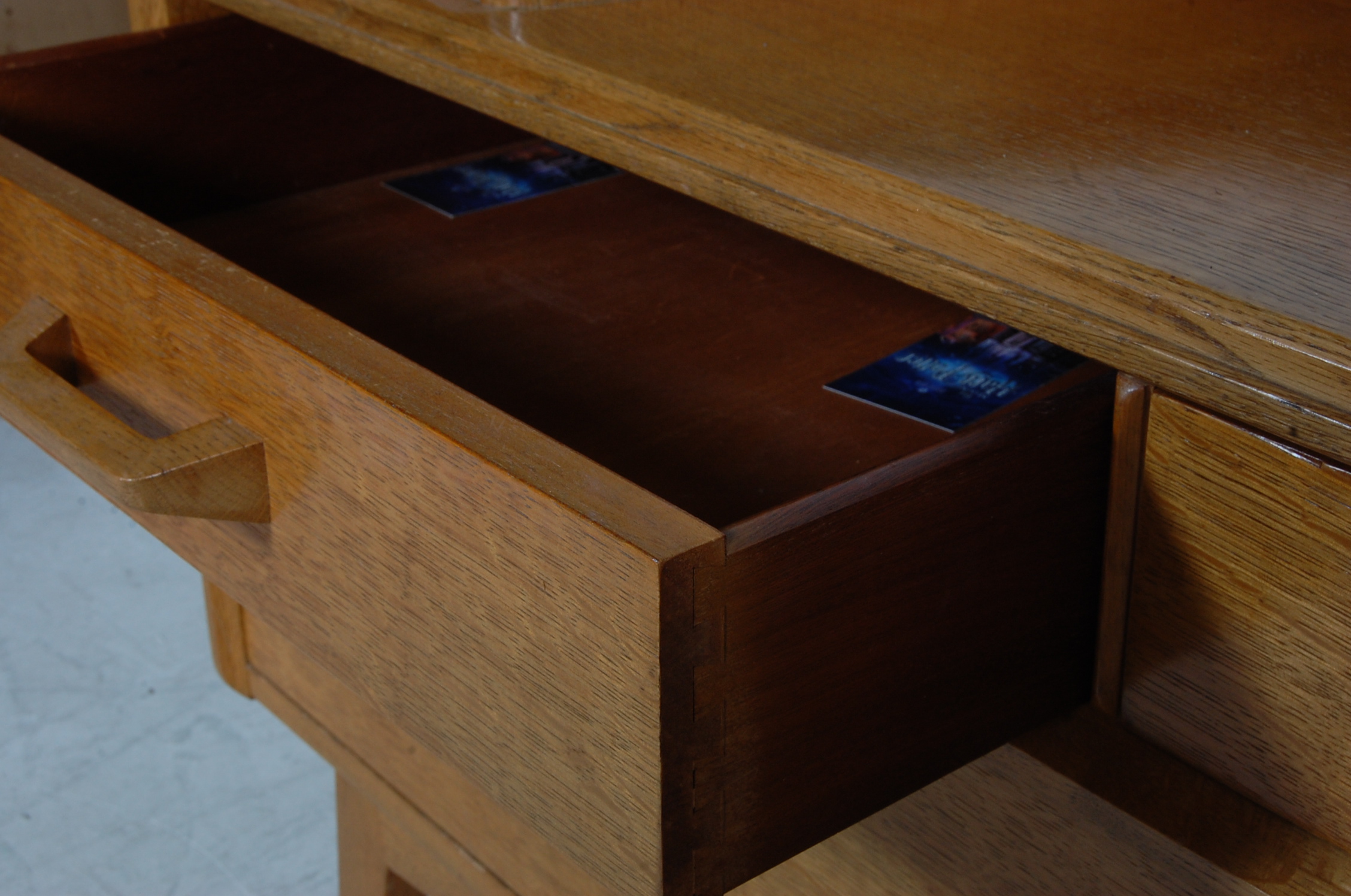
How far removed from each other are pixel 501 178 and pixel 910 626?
23.5 inches

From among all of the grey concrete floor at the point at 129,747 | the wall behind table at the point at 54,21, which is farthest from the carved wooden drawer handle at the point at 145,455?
the wall behind table at the point at 54,21

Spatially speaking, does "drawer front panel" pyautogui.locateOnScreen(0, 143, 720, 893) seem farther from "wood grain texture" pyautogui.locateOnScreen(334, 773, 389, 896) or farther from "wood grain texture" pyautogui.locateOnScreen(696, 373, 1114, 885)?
"wood grain texture" pyautogui.locateOnScreen(334, 773, 389, 896)

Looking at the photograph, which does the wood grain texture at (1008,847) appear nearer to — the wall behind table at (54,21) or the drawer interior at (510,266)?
the drawer interior at (510,266)

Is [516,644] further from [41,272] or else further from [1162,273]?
[41,272]

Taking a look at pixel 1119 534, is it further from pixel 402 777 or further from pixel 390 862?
pixel 390 862

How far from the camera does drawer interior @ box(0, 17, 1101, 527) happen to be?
0.63 meters

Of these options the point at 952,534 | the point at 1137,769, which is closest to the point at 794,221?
the point at 952,534

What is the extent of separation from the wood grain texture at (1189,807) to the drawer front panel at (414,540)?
0.20 meters

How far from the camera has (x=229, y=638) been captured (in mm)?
1141

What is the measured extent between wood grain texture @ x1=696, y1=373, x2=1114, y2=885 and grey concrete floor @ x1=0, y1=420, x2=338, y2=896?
3.39ft

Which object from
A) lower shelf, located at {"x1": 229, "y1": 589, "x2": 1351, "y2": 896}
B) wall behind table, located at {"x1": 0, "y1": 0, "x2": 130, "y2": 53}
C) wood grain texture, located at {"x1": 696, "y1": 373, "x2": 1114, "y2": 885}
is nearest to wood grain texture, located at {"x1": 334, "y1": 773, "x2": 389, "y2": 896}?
lower shelf, located at {"x1": 229, "y1": 589, "x2": 1351, "y2": 896}

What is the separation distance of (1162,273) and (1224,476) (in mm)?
73

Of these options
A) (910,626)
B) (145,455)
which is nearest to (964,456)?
(910,626)

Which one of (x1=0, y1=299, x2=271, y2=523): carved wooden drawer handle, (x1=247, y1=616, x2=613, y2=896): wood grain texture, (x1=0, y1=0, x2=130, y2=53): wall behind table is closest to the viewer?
(x1=0, y1=299, x2=271, y2=523): carved wooden drawer handle
